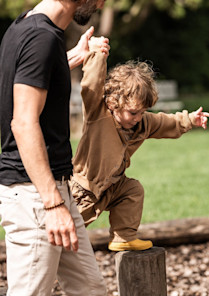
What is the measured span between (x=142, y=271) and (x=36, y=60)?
1540 millimetres

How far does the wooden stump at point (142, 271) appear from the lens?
131 inches

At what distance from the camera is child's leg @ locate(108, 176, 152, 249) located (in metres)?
3.36

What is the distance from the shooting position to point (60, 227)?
230 cm

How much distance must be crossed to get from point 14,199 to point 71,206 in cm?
30

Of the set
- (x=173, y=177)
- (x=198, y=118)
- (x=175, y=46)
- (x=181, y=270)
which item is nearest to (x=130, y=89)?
(x=198, y=118)

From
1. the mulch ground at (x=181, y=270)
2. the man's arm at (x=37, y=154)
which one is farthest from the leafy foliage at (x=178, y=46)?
the man's arm at (x=37, y=154)

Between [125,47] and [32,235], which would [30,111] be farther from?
[125,47]

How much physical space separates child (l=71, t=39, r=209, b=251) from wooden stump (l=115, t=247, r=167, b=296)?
73mm

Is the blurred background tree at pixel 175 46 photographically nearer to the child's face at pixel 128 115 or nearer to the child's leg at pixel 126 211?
the child's leg at pixel 126 211

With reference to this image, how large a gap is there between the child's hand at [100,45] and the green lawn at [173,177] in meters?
3.26

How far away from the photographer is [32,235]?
7.95 feet

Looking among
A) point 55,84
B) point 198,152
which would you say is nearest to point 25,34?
point 55,84

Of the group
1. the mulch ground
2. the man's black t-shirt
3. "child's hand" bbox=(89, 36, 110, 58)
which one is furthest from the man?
the mulch ground

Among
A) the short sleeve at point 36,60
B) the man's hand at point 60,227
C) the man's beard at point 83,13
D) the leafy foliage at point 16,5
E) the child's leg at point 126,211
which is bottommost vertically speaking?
the child's leg at point 126,211
